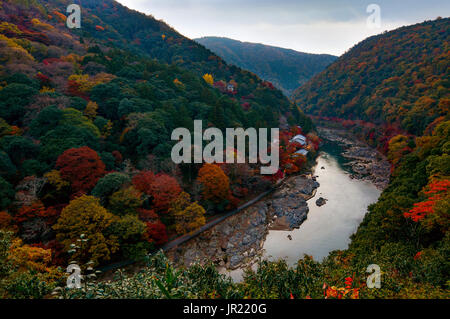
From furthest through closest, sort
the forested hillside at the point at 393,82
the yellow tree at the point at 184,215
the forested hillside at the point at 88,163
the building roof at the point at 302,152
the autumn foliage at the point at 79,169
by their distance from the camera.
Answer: the forested hillside at the point at 393,82
the building roof at the point at 302,152
the yellow tree at the point at 184,215
the autumn foliage at the point at 79,169
the forested hillside at the point at 88,163

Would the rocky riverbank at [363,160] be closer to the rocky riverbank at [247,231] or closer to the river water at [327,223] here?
the river water at [327,223]

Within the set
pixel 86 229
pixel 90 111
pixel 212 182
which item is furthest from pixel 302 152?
pixel 86 229

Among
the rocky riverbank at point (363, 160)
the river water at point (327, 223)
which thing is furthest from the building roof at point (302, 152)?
the rocky riverbank at point (363, 160)

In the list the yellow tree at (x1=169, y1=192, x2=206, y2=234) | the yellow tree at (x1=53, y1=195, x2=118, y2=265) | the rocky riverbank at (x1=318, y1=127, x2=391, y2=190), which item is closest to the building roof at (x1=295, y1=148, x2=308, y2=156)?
the rocky riverbank at (x1=318, y1=127, x2=391, y2=190)

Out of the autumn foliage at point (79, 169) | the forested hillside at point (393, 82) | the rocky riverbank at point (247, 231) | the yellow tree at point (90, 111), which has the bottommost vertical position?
the rocky riverbank at point (247, 231)

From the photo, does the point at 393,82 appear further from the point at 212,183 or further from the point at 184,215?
the point at 184,215

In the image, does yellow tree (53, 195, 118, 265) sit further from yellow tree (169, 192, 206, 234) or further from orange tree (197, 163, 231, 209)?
orange tree (197, 163, 231, 209)
